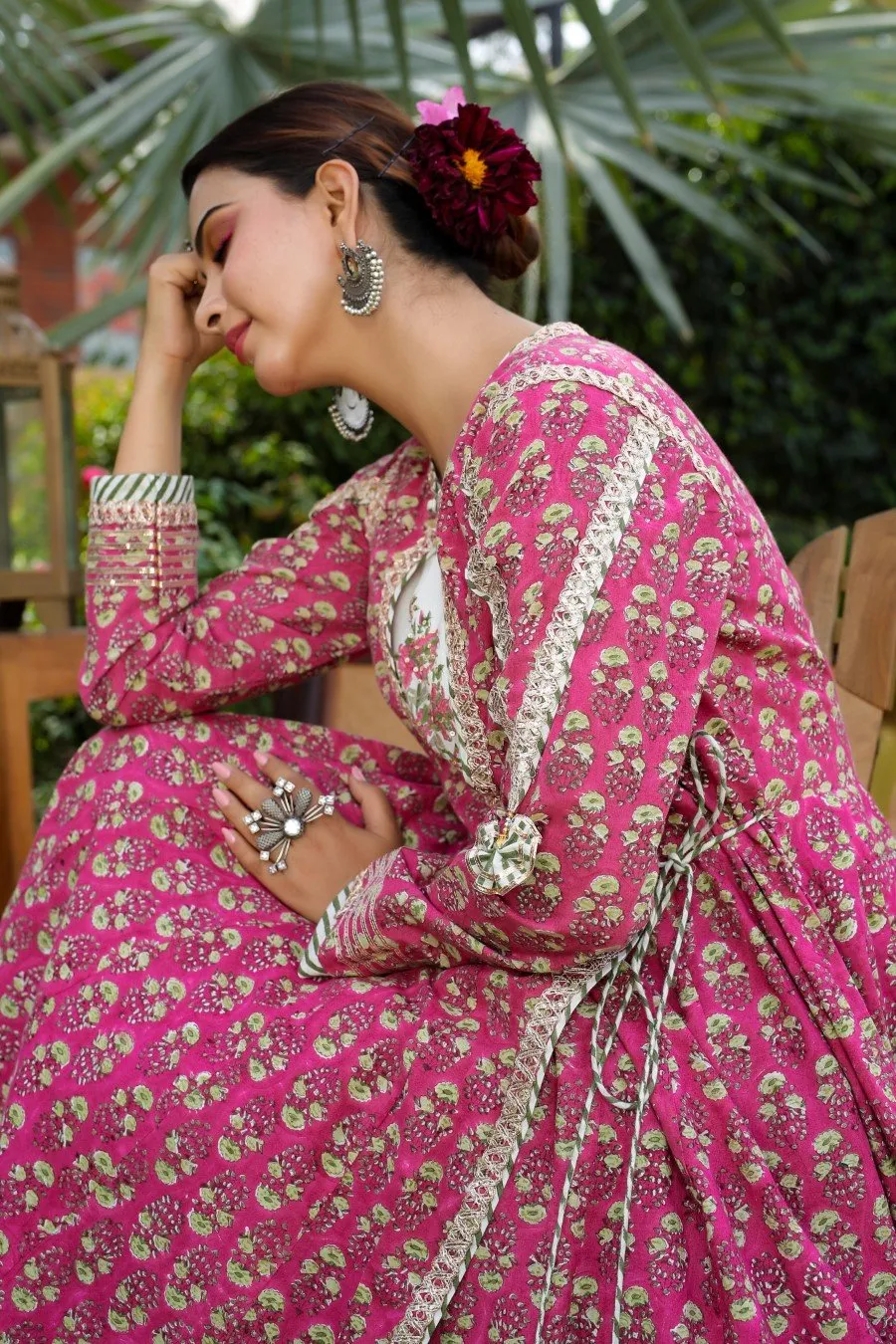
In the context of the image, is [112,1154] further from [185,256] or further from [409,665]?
[185,256]

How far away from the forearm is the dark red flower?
0.47m

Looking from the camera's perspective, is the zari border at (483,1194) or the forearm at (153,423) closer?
the zari border at (483,1194)

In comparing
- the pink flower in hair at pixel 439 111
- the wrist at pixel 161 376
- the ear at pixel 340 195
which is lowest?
the wrist at pixel 161 376

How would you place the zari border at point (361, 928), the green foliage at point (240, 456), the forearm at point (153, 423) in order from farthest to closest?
the green foliage at point (240, 456) → the forearm at point (153, 423) → the zari border at point (361, 928)

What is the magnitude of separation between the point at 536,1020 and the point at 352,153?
0.96 meters

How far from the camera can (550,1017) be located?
1.21 metres

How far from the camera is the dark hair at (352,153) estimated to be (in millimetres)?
1545

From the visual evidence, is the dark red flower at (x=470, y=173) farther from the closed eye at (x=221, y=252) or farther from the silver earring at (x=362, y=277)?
the closed eye at (x=221, y=252)

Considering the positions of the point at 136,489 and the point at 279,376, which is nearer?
the point at 279,376

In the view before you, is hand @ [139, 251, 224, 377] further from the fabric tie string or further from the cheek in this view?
the fabric tie string

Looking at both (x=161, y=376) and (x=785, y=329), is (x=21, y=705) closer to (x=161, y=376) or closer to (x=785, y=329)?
(x=161, y=376)

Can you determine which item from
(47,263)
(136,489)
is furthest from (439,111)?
(47,263)

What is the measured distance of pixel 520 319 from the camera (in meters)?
1.50

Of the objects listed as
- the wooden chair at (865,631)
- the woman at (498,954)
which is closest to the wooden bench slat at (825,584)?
the wooden chair at (865,631)
